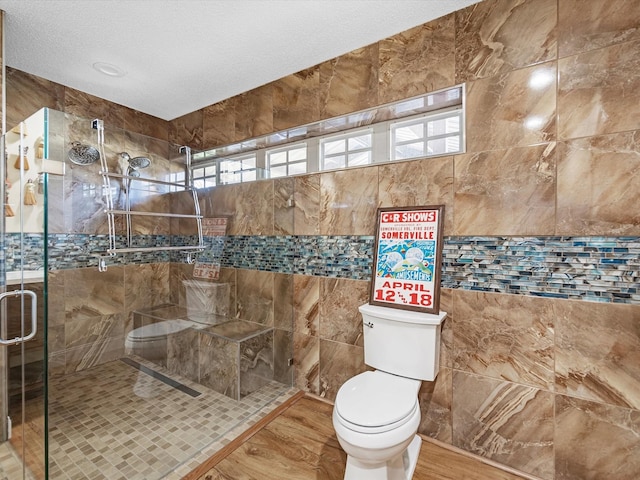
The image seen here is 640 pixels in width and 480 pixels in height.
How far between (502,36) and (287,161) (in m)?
1.60

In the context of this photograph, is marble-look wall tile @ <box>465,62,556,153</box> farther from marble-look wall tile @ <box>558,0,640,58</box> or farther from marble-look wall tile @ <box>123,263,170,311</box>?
Answer: marble-look wall tile @ <box>123,263,170,311</box>

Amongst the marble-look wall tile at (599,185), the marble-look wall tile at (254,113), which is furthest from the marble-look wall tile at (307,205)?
the marble-look wall tile at (599,185)

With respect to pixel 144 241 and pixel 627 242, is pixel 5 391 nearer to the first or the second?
pixel 144 241

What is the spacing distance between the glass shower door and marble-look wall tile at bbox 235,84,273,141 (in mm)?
1383

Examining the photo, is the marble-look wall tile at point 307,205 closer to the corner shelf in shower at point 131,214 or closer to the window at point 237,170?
the window at point 237,170

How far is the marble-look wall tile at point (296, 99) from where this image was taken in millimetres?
2260

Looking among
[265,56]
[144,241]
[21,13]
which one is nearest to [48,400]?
[144,241]

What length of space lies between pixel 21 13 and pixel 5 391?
2.23 meters

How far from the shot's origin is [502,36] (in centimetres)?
159

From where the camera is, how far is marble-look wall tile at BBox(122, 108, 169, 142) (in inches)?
116

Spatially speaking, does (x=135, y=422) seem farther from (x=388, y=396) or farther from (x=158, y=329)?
(x=388, y=396)

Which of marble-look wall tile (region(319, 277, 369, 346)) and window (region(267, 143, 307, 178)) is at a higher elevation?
window (region(267, 143, 307, 178))

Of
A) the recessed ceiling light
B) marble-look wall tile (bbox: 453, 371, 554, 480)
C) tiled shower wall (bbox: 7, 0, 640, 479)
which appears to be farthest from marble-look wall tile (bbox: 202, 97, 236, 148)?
marble-look wall tile (bbox: 453, 371, 554, 480)

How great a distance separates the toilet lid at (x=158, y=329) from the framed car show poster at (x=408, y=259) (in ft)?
5.26
